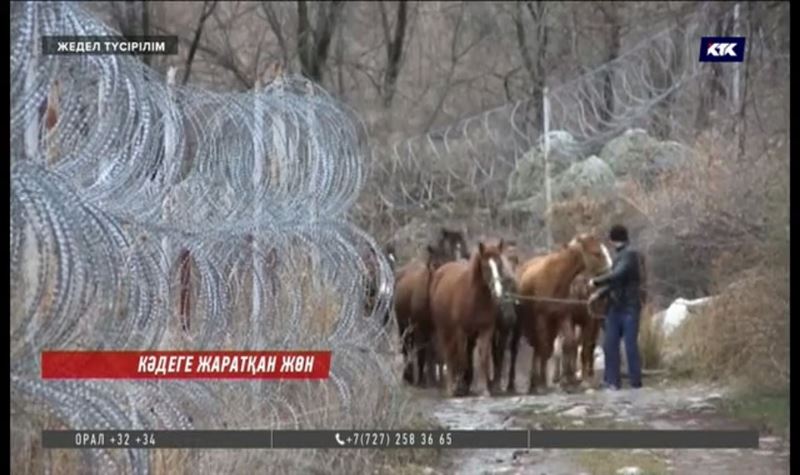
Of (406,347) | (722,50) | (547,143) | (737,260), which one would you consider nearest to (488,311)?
(406,347)

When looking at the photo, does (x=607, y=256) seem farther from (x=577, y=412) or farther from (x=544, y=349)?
(x=577, y=412)

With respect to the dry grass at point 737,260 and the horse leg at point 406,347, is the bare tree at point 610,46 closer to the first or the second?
the dry grass at point 737,260

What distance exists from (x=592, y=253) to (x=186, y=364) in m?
1.24

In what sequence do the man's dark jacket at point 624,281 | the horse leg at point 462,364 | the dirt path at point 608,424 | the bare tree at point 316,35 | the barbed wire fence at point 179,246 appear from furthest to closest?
1. the bare tree at point 316,35
2. the horse leg at point 462,364
3. the man's dark jacket at point 624,281
4. the dirt path at point 608,424
5. the barbed wire fence at point 179,246

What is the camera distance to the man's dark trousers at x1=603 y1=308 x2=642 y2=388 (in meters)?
3.82

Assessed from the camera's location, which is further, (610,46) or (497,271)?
(610,46)

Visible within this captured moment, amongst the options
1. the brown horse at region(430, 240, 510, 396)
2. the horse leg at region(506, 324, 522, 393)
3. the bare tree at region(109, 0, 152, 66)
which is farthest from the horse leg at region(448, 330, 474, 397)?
the bare tree at region(109, 0, 152, 66)

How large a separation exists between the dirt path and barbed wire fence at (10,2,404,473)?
22 centimetres

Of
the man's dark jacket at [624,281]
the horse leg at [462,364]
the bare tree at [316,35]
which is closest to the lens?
the man's dark jacket at [624,281]

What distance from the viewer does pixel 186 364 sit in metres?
3.70

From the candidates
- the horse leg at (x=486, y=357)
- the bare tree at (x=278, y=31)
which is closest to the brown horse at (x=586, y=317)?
the horse leg at (x=486, y=357)

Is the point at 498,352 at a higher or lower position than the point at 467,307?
lower

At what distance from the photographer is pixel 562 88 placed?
3.96 metres

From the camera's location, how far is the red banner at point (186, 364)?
11.8ft
